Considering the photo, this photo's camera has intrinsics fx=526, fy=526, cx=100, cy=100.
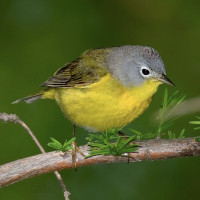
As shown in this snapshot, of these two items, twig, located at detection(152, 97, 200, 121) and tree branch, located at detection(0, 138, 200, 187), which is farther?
twig, located at detection(152, 97, 200, 121)

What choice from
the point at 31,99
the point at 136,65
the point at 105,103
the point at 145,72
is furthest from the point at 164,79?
the point at 31,99

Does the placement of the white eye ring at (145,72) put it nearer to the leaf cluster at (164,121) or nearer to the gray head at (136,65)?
the gray head at (136,65)

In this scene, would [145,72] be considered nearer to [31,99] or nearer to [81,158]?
[31,99]

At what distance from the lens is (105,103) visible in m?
3.70

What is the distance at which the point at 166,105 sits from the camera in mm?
3129

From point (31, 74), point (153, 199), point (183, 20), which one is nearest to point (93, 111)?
point (31, 74)

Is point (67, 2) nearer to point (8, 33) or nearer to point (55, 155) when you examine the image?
point (8, 33)

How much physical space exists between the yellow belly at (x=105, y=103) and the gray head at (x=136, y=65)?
69 mm

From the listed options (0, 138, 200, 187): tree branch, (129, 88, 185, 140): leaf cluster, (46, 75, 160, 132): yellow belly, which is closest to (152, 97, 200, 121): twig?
(129, 88, 185, 140): leaf cluster

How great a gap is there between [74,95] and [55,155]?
3.33 ft

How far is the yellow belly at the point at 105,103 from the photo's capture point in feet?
12.1

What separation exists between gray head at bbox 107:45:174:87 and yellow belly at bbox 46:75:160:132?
2.7 inches

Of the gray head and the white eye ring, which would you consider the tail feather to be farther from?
the white eye ring

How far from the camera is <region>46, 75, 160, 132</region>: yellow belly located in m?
3.69
